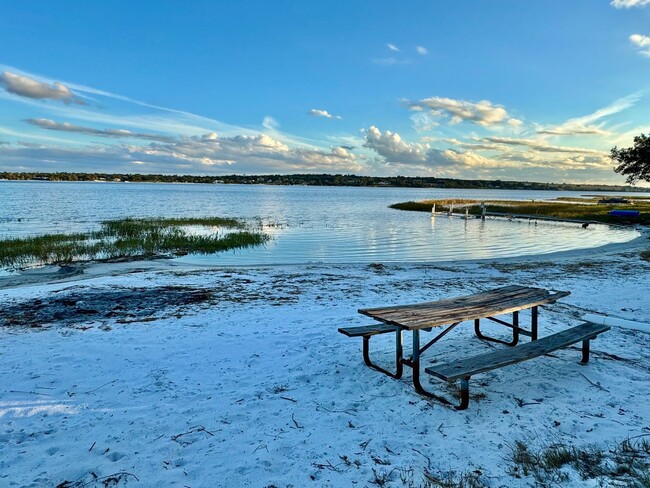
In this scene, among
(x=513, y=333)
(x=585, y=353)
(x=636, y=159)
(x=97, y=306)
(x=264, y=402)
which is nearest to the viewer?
(x=264, y=402)

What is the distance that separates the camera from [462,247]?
25.0 m

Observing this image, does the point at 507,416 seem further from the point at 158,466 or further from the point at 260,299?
the point at 260,299

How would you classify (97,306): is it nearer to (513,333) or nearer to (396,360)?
(396,360)

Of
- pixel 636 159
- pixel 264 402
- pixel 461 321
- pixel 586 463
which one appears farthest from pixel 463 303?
pixel 636 159

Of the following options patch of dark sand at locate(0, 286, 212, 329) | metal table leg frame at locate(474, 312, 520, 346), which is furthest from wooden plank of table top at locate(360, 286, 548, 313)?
patch of dark sand at locate(0, 286, 212, 329)

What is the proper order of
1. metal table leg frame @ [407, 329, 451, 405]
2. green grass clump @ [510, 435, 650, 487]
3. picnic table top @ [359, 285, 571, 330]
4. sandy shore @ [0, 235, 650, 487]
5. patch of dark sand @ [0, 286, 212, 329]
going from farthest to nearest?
1. patch of dark sand @ [0, 286, 212, 329]
2. metal table leg frame @ [407, 329, 451, 405]
3. picnic table top @ [359, 285, 571, 330]
4. sandy shore @ [0, 235, 650, 487]
5. green grass clump @ [510, 435, 650, 487]

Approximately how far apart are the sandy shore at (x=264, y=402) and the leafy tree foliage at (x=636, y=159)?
117ft

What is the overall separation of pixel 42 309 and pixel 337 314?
20.4ft

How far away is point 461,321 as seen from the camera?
5227 mm

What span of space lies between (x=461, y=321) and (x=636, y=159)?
42469 millimetres

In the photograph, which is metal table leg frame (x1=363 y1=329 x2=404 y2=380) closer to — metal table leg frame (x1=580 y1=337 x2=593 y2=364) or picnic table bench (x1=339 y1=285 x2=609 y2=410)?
picnic table bench (x1=339 y1=285 x2=609 y2=410)

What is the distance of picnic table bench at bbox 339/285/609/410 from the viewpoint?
470cm

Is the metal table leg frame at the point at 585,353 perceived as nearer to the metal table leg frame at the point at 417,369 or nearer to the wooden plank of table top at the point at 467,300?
the wooden plank of table top at the point at 467,300

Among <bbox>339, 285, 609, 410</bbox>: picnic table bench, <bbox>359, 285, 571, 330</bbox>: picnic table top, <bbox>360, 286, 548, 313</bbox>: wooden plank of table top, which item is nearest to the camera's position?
<bbox>339, 285, 609, 410</bbox>: picnic table bench
